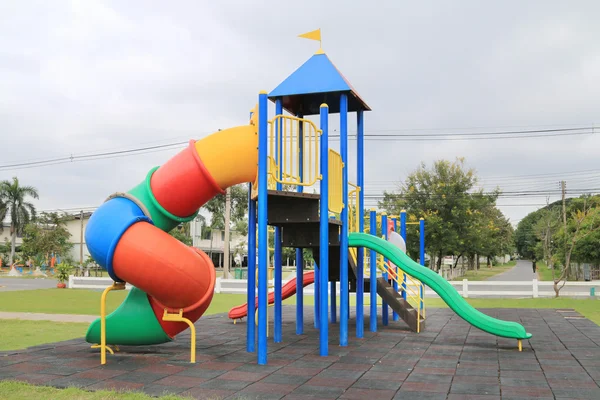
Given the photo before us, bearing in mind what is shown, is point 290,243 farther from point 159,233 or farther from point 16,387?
point 16,387

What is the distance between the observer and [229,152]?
27.2ft

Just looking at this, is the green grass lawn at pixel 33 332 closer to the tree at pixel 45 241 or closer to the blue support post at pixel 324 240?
the blue support post at pixel 324 240

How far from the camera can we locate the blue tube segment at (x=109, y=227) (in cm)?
794

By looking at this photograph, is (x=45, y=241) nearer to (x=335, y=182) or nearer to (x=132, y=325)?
(x=132, y=325)

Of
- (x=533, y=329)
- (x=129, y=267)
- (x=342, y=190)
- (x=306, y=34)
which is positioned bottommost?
(x=533, y=329)

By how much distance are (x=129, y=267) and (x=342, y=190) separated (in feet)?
12.8

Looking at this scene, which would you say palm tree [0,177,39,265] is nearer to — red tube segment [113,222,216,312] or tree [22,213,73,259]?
tree [22,213,73,259]

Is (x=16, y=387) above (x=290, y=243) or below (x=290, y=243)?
below

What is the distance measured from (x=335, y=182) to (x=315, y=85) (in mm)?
1706

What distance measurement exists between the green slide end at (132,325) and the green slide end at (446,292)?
359 cm

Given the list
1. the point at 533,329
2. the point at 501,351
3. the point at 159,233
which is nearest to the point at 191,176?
the point at 159,233

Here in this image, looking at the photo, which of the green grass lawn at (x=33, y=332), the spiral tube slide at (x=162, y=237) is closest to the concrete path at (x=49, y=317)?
the green grass lawn at (x=33, y=332)

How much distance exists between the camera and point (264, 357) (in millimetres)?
7910

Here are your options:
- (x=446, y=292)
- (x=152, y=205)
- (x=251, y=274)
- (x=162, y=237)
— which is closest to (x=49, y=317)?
(x=152, y=205)
